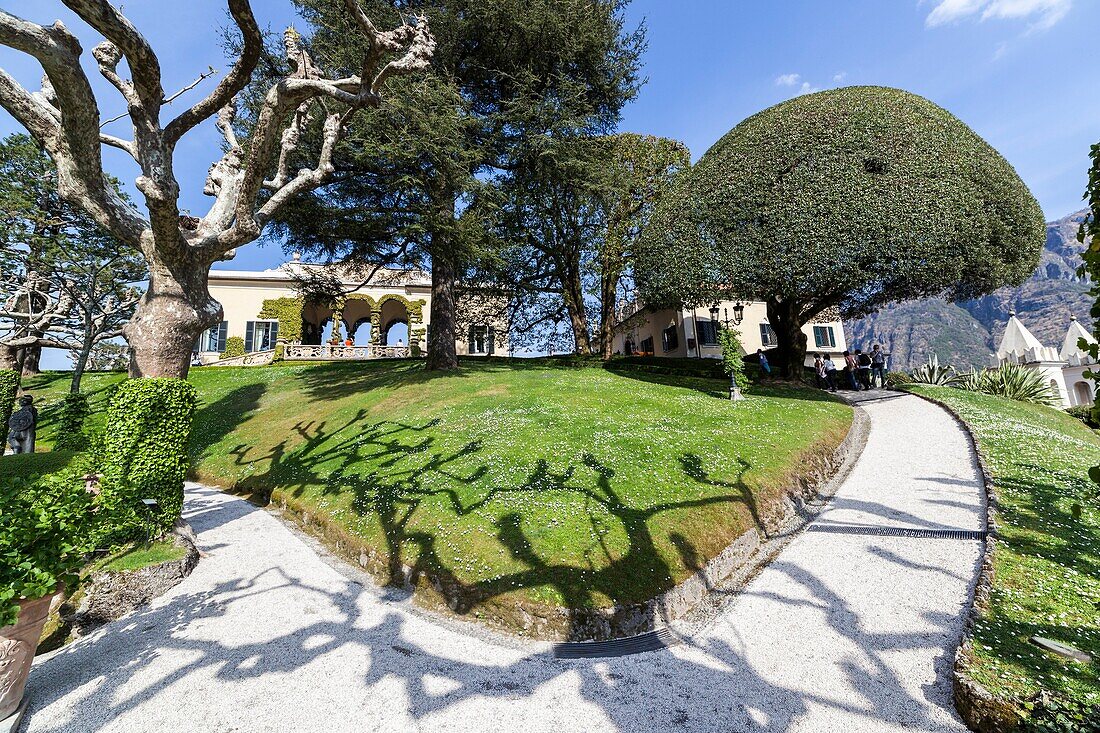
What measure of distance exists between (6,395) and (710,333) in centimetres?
3565

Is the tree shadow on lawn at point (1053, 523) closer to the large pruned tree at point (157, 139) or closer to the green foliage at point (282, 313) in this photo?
the large pruned tree at point (157, 139)

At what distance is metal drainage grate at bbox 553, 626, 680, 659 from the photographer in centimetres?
477

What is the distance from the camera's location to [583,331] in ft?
84.5

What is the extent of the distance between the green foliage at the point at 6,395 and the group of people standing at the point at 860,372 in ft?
108

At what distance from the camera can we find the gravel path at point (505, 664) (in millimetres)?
3779

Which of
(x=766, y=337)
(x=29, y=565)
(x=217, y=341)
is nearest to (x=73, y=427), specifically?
(x=29, y=565)

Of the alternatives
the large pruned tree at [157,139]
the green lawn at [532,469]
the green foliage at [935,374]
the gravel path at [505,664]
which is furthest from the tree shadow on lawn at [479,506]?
the green foliage at [935,374]

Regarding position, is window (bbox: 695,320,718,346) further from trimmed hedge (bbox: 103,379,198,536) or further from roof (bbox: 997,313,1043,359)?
trimmed hedge (bbox: 103,379,198,536)

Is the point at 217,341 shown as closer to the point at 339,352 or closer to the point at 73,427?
the point at 339,352

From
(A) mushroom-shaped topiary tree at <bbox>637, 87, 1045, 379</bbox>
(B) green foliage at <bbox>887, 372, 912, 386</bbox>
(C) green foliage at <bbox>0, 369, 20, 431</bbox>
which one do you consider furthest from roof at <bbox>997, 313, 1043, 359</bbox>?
(C) green foliage at <bbox>0, 369, 20, 431</bbox>

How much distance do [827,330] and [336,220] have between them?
35833mm

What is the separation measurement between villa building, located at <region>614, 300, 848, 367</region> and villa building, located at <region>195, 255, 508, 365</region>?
41.6 ft

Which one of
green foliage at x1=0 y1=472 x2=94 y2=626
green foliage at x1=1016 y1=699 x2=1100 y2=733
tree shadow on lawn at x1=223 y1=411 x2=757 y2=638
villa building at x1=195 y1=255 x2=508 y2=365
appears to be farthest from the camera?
villa building at x1=195 y1=255 x2=508 y2=365

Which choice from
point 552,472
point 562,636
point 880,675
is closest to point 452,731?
point 562,636
